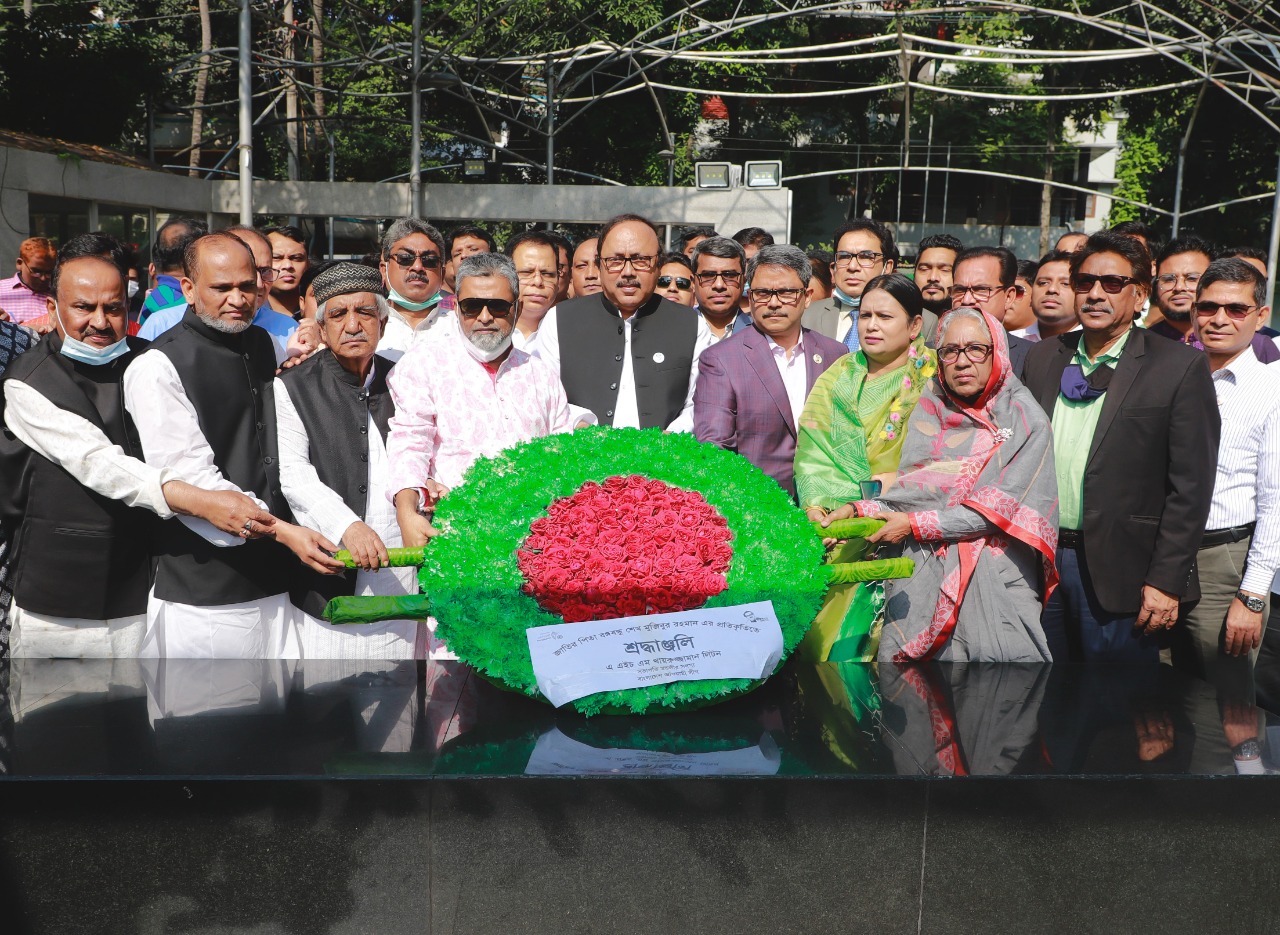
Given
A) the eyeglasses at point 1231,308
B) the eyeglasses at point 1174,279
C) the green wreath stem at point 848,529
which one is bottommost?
the green wreath stem at point 848,529

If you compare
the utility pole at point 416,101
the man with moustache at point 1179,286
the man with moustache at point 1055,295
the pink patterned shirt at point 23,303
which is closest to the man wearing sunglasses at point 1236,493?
the man with moustache at point 1179,286

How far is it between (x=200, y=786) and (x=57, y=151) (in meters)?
14.4

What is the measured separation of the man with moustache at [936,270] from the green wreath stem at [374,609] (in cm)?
341

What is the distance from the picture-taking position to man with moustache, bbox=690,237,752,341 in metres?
5.18

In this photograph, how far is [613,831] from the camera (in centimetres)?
241

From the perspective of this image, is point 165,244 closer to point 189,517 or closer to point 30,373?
point 30,373

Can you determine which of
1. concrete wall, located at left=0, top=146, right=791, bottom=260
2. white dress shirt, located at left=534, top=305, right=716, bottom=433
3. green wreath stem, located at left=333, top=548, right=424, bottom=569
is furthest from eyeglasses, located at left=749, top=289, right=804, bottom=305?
concrete wall, located at left=0, top=146, right=791, bottom=260

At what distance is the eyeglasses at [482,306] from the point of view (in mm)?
3586

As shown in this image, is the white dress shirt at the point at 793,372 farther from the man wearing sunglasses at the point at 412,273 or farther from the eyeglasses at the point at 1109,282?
the man wearing sunglasses at the point at 412,273

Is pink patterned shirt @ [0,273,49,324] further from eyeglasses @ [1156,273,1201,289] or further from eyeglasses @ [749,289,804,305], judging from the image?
eyeglasses @ [1156,273,1201,289]

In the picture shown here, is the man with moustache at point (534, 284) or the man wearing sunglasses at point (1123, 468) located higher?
the man with moustache at point (534, 284)

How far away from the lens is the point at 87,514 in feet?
11.2

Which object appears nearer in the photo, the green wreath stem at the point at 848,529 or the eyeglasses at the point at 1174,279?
the green wreath stem at the point at 848,529

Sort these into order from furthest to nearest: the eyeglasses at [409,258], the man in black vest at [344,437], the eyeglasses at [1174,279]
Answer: the eyeglasses at [1174,279] < the eyeglasses at [409,258] < the man in black vest at [344,437]
